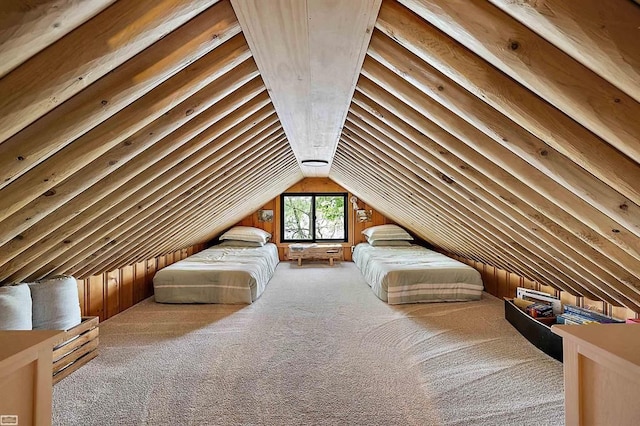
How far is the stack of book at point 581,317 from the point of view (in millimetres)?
2807

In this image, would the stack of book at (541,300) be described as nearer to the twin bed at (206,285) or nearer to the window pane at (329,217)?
the twin bed at (206,285)

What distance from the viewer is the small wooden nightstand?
7.07 meters

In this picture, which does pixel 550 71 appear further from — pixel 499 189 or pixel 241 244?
pixel 241 244

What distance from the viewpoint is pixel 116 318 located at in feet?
12.6

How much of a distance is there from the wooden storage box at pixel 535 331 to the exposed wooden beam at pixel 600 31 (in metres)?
2.51

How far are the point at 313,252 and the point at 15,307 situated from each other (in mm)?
5275

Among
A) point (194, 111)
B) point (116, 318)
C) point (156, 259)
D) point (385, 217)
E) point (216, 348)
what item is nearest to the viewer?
point (194, 111)

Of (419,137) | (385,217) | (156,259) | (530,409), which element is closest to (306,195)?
(385,217)

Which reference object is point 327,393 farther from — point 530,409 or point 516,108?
point 516,108

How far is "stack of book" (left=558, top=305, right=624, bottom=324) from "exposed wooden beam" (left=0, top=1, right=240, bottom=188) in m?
3.32

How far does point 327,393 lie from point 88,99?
2.08m

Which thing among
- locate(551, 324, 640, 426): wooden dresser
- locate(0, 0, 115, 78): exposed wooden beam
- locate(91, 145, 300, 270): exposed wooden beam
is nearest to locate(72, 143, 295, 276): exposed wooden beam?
locate(91, 145, 300, 270): exposed wooden beam

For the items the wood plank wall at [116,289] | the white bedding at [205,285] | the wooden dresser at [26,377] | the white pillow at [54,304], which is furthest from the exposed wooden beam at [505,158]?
the wood plank wall at [116,289]

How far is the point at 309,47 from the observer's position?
1.44 m
